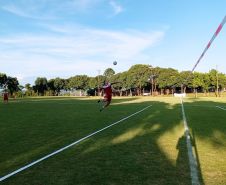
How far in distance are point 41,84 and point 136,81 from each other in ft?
138

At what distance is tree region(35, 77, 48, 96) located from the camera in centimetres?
8119

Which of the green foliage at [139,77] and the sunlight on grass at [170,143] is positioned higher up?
the green foliage at [139,77]

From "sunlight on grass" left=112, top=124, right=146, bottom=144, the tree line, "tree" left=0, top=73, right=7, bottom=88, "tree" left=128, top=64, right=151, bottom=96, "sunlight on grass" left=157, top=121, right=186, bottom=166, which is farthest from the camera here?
"tree" left=128, top=64, right=151, bottom=96

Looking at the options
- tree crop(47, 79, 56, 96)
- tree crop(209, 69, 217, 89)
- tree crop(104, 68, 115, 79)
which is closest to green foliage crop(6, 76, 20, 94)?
tree crop(47, 79, 56, 96)

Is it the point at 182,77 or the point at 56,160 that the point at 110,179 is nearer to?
the point at 56,160

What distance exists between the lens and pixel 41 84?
269ft

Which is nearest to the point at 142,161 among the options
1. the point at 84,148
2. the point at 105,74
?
the point at 84,148

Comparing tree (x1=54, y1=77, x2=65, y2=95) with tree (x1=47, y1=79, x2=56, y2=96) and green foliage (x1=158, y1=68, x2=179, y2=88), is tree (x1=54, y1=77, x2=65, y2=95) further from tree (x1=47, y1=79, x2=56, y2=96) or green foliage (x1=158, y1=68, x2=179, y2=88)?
green foliage (x1=158, y1=68, x2=179, y2=88)

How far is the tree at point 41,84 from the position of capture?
266ft

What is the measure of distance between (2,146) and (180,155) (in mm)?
6161

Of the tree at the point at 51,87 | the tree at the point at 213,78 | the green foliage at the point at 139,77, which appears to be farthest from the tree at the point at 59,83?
the tree at the point at 213,78

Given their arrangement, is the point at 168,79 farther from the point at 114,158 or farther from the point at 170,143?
the point at 114,158

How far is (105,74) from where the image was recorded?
278ft

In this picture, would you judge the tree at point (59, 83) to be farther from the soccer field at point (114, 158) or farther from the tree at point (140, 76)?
the soccer field at point (114, 158)
